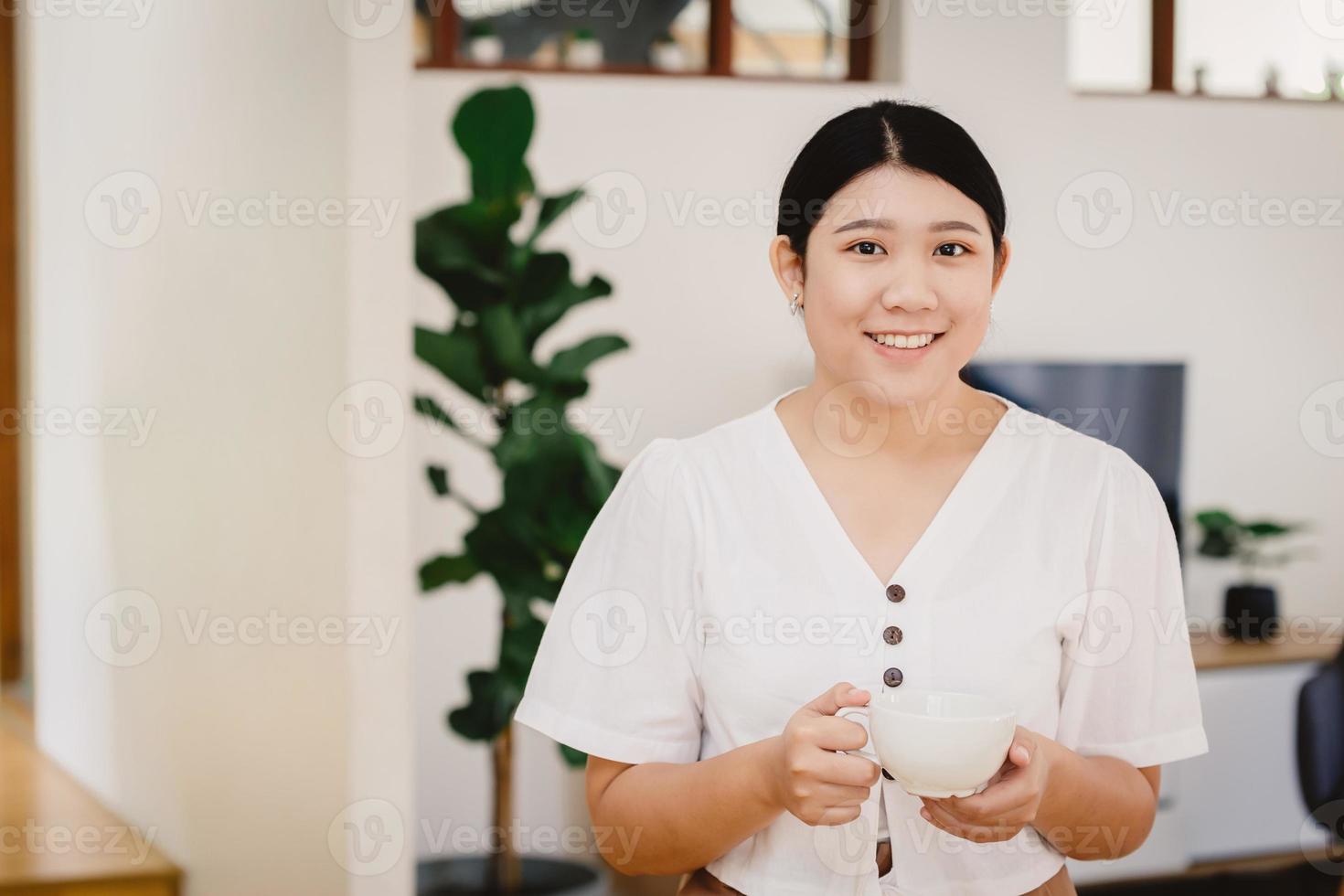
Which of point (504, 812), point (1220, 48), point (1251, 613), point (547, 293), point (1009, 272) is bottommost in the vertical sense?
point (504, 812)

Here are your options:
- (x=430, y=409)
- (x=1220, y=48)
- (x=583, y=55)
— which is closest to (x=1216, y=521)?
(x=1220, y=48)

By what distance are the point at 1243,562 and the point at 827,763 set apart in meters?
3.19

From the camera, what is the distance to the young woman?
1.12 meters

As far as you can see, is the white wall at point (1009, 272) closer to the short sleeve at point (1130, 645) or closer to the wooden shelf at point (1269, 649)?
the wooden shelf at point (1269, 649)

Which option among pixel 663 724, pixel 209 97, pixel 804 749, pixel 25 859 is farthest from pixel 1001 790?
pixel 25 859

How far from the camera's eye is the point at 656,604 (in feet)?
3.77

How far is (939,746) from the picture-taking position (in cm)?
100

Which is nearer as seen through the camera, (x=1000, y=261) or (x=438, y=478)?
(x=1000, y=261)

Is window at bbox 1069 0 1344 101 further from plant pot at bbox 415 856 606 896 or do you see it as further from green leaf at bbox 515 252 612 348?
plant pot at bbox 415 856 606 896

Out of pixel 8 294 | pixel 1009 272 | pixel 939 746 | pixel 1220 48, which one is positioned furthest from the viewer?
pixel 1220 48

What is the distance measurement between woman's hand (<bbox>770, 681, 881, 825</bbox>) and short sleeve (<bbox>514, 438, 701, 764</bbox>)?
16cm

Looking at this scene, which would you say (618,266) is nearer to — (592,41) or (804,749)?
(592,41)

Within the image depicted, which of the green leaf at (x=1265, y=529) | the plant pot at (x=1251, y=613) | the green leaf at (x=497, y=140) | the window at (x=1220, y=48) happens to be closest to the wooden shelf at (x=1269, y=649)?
the plant pot at (x=1251, y=613)

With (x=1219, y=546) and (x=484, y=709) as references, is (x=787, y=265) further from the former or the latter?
(x=1219, y=546)
